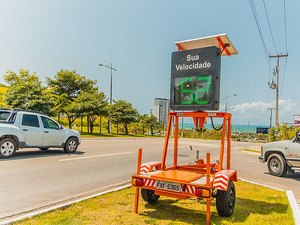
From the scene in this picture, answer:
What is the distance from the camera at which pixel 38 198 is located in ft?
21.2

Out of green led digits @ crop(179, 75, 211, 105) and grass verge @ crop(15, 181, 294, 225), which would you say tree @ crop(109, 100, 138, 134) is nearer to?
grass verge @ crop(15, 181, 294, 225)

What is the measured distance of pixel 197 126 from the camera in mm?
6594

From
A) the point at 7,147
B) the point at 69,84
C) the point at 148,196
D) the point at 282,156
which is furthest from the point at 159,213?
the point at 69,84

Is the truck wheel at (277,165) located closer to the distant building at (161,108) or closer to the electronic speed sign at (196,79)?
the electronic speed sign at (196,79)

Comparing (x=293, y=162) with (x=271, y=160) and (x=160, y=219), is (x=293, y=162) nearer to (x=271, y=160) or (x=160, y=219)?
(x=271, y=160)

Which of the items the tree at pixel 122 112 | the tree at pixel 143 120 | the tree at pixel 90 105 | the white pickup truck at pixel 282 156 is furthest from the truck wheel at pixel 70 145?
the tree at pixel 143 120

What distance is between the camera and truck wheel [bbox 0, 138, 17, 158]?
11.4m

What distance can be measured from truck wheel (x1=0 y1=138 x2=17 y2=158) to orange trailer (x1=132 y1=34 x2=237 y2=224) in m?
7.66

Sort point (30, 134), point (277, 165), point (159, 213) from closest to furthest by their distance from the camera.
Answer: point (159, 213)
point (277, 165)
point (30, 134)

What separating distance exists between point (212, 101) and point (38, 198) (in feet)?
14.5

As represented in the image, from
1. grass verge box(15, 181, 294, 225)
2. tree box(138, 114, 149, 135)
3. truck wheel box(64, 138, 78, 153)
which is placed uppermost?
tree box(138, 114, 149, 135)

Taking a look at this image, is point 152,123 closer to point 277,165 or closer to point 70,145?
point 70,145

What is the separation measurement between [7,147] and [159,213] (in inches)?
330

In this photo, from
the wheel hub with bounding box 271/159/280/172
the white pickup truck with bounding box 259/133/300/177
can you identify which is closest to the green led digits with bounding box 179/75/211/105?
the white pickup truck with bounding box 259/133/300/177
